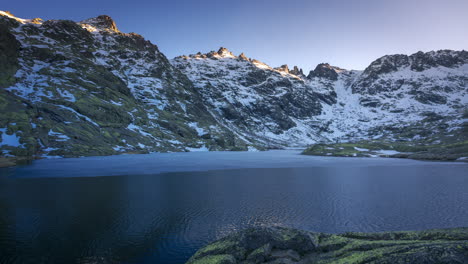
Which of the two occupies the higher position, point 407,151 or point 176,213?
point 176,213

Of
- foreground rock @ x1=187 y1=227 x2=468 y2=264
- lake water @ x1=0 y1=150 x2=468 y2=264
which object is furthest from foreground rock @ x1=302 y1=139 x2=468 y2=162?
foreground rock @ x1=187 y1=227 x2=468 y2=264

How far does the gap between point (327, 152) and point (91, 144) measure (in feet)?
435

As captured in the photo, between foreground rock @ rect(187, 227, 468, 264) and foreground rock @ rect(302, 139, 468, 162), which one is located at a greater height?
Answer: foreground rock @ rect(187, 227, 468, 264)

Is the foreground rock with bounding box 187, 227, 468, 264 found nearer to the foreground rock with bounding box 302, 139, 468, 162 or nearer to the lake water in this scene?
the lake water

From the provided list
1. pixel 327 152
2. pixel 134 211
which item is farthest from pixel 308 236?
pixel 327 152

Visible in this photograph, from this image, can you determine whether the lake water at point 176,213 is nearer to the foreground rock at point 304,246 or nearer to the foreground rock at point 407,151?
the foreground rock at point 304,246

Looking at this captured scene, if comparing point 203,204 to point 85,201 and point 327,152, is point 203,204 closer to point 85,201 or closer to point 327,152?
point 85,201

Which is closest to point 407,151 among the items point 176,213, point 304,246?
point 176,213

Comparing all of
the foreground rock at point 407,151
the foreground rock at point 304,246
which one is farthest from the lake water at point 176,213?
the foreground rock at point 407,151

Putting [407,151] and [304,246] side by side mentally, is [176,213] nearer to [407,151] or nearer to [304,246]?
[304,246]

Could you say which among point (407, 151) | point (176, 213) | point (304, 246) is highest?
point (304, 246)

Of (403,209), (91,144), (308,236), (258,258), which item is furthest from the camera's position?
(91,144)

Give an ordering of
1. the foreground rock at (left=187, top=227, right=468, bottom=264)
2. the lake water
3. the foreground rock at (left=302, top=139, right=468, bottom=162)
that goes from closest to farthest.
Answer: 1. the foreground rock at (left=187, top=227, right=468, bottom=264)
2. the lake water
3. the foreground rock at (left=302, top=139, right=468, bottom=162)

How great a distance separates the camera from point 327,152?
151250 millimetres
